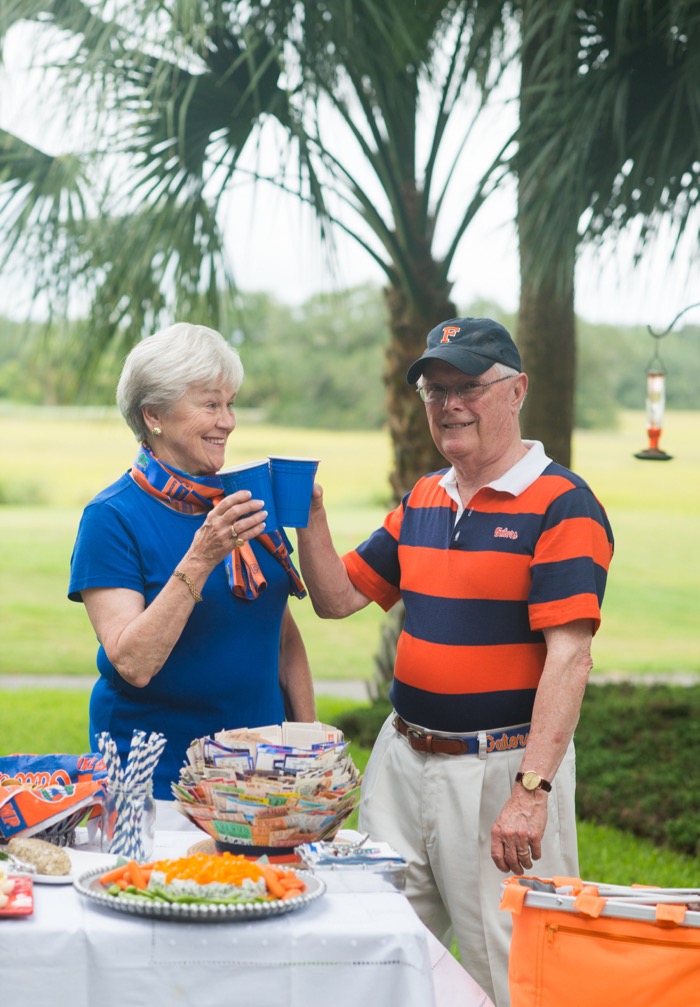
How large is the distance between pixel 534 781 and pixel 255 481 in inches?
33.1

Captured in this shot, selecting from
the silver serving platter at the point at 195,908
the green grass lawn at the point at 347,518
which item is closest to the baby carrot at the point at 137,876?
the silver serving platter at the point at 195,908

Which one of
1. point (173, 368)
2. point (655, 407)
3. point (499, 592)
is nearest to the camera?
point (499, 592)

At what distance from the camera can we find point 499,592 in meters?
2.63

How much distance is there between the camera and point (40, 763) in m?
2.33

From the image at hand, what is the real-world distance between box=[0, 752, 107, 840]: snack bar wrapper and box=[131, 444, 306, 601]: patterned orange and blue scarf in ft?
1.87

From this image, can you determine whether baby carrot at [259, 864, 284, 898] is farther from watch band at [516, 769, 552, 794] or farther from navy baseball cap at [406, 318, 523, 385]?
navy baseball cap at [406, 318, 523, 385]

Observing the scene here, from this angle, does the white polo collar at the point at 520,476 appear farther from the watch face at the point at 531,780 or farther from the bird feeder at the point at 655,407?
the bird feeder at the point at 655,407

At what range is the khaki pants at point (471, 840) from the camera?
2645 millimetres

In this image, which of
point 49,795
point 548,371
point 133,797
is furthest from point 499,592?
point 548,371

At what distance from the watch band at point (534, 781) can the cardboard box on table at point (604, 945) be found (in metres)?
0.35

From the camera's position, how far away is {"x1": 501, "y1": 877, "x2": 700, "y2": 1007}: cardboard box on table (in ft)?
6.63

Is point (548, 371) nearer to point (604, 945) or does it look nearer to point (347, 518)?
point (604, 945)

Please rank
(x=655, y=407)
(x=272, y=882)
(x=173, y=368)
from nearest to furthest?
(x=272, y=882) < (x=173, y=368) < (x=655, y=407)

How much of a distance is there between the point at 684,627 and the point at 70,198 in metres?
22.5
